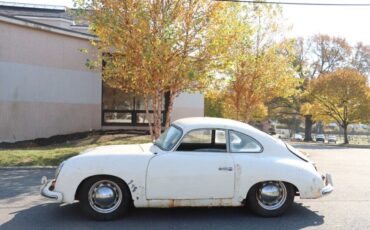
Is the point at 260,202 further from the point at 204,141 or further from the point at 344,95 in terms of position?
the point at 344,95

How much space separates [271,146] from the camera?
6676 mm

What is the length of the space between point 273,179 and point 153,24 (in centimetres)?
786

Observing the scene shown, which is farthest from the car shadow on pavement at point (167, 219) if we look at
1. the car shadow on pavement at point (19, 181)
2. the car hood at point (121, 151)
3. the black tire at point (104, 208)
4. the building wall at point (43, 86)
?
the building wall at point (43, 86)

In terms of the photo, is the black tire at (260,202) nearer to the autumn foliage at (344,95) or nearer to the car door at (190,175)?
the car door at (190,175)

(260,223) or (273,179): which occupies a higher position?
(273,179)

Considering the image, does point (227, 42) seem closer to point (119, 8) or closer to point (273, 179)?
point (119, 8)

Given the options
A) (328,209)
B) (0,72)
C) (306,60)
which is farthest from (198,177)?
(306,60)

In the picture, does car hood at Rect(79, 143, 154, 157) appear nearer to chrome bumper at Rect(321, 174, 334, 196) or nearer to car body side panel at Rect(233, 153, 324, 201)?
car body side panel at Rect(233, 153, 324, 201)

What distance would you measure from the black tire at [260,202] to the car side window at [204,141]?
752mm

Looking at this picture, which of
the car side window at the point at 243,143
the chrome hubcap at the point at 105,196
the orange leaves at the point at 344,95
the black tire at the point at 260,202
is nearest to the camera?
the chrome hubcap at the point at 105,196

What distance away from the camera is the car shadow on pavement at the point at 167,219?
5.98m

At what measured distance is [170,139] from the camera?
6.70 metres


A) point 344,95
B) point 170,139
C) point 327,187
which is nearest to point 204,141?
point 170,139

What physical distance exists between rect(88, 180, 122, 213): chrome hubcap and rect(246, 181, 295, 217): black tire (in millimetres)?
1907
